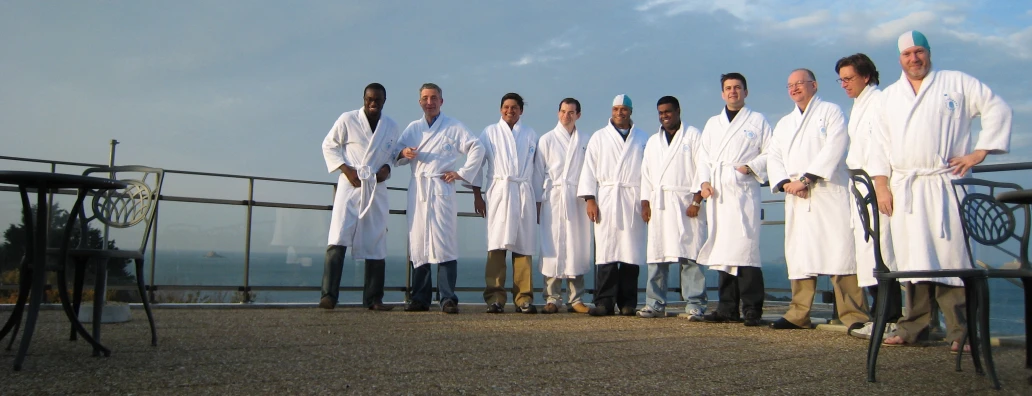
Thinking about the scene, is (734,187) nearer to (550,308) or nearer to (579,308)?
(579,308)

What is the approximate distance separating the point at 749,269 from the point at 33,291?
4.27 meters

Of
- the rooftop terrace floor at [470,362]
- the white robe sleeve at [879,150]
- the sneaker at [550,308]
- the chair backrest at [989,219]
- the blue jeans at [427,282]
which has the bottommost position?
the sneaker at [550,308]

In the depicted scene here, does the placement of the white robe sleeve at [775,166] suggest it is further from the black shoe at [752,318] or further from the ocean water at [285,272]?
the ocean water at [285,272]

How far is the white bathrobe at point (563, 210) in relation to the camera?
21.7ft

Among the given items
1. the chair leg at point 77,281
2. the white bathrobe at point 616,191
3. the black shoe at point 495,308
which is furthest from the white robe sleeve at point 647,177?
the chair leg at point 77,281

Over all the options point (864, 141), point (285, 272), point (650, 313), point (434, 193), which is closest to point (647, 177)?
point (650, 313)

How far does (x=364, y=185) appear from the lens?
6.23 m

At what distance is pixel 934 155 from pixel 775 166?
1.51 meters

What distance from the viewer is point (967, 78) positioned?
3.90 metres

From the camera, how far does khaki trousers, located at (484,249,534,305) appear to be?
21.2 ft

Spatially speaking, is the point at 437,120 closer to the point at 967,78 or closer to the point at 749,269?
the point at 749,269

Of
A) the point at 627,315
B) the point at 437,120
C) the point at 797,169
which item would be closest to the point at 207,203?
the point at 437,120

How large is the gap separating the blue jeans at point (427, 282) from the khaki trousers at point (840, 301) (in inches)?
101

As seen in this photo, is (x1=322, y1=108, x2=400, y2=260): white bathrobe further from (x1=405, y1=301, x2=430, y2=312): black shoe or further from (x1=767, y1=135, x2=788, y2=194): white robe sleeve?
(x1=767, y1=135, x2=788, y2=194): white robe sleeve
